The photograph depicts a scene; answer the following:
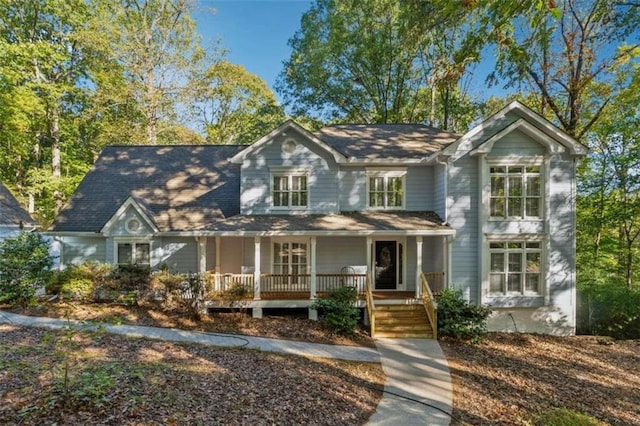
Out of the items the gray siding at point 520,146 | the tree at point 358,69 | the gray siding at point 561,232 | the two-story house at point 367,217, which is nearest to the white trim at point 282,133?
the two-story house at point 367,217

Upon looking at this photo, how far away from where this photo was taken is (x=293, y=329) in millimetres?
11023

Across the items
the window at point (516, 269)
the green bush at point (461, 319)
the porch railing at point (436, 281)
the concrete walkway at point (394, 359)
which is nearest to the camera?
the concrete walkway at point (394, 359)

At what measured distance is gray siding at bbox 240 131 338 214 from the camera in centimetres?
1348

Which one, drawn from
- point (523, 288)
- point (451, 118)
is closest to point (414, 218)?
point (523, 288)

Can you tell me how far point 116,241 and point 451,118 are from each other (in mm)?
23586

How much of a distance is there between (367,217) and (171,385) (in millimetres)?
8859

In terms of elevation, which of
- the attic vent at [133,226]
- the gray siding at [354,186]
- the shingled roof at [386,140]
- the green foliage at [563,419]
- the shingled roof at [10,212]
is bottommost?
the green foliage at [563,419]

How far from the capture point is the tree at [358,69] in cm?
2502

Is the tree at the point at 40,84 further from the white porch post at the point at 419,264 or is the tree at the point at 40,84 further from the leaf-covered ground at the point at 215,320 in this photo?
the white porch post at the point at 419,264

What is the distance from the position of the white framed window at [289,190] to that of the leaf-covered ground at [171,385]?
246 inches

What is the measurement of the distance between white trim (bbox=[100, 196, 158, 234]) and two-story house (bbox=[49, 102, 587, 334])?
5 cm

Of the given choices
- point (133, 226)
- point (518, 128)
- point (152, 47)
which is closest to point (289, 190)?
point (133, 226)

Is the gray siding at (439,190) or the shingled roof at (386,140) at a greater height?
the shingled roof at (386,140)

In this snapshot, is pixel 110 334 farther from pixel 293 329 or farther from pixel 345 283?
pixel 345 283
